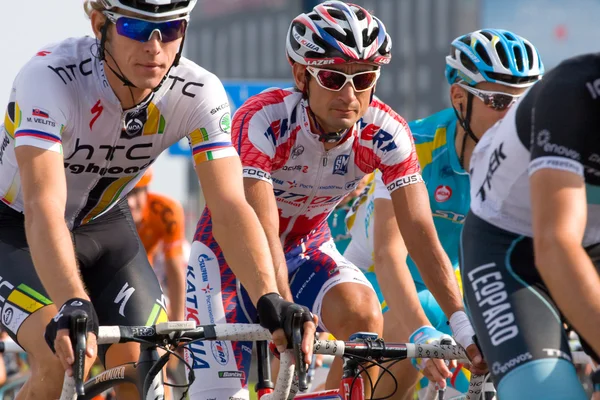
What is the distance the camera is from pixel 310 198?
5992mm

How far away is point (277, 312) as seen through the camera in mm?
4156

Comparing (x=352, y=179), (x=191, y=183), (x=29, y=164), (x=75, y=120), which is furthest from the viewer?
(x=191, y=183)

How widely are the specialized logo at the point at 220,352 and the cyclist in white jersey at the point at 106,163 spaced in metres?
0.38

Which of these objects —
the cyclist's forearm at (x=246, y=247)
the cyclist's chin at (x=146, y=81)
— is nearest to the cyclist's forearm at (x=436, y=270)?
the cyclist's forearm at (x=246, y=247)

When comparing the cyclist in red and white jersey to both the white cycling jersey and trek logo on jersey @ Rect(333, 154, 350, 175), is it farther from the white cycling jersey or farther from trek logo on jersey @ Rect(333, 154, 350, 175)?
the white cycling jersey

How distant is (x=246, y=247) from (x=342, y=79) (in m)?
1.30

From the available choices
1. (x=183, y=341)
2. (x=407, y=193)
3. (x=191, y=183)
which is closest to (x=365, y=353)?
(x=183, y=341)

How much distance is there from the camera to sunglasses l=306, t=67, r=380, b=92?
5.62 metres

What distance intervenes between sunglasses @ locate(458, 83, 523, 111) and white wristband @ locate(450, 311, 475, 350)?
65.3 inches

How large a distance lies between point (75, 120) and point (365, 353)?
1.68m

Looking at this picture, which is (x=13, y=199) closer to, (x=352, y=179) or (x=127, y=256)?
(x=127, y=256)

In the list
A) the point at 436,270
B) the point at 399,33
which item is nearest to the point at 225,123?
the point at 436,270

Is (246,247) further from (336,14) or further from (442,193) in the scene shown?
(442,193)

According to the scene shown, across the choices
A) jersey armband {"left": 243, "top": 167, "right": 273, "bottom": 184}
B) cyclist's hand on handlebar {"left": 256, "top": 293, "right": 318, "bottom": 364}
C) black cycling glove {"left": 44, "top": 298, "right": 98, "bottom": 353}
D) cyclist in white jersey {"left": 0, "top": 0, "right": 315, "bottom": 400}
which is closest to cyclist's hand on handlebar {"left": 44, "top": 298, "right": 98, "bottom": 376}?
black cycling glove {"left": 44, "top": 298, "right": 98, "bottom": 353}
